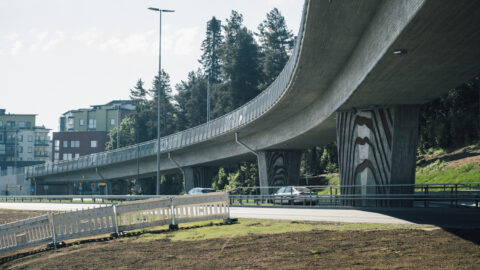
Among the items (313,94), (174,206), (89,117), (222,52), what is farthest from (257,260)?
(89,117)

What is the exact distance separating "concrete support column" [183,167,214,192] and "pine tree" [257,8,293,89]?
26425 mm

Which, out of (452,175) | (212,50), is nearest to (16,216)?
(452,175)

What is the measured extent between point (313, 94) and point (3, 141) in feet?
466

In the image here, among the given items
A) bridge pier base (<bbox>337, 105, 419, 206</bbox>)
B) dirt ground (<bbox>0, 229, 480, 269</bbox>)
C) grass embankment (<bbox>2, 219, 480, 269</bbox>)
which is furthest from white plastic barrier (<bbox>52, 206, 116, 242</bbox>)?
bridge pier base (<bbox>337, 105, 419, 206</bbox>)

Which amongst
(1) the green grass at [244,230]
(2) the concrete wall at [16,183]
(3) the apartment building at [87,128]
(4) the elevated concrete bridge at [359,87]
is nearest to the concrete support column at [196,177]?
(4) the elevated concrete bridge at [359,87]

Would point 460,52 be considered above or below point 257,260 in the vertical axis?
above

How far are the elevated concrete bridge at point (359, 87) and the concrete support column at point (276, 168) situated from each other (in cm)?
9

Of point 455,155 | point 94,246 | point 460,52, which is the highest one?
point 460,52

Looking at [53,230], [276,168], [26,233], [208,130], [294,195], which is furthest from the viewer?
[208,130]

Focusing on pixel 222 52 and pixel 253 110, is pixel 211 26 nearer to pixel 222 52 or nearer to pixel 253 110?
pixel 222 52

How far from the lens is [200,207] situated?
2045 cm

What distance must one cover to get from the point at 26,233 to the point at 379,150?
17044 mm

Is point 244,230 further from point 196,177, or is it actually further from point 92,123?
point 92,123

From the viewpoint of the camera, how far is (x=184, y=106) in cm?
10469
